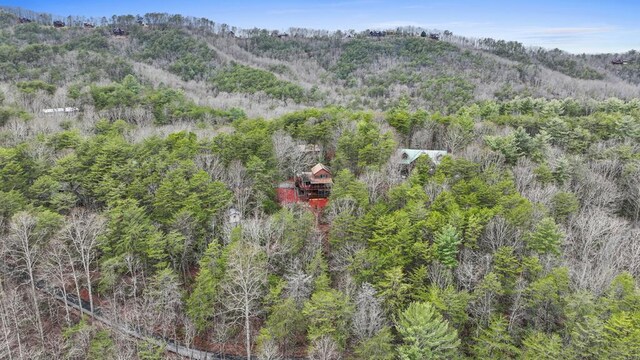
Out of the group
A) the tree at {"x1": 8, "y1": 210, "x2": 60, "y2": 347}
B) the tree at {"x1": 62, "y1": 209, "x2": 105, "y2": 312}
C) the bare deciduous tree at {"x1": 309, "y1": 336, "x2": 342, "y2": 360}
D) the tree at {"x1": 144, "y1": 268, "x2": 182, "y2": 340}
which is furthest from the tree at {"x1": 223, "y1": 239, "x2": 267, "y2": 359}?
the tree at {"x1": 8, "y1": 210, "x2": 60, "y2": 347}

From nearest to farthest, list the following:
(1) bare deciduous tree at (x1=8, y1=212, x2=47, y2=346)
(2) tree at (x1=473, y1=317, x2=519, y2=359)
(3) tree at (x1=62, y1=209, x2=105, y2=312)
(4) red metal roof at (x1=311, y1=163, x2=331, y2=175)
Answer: (2) tree at (x1=473, y1=317, x2=519, y2=359)
(1) bare deciduous tree at (x1=8, y1=212, x2=47, y2=346)
(3) tree at (x1=62, y1=209, x2=105, y2=312)
(4) red metal roof at (x1=311, y1=163, x2=331, y2=175)

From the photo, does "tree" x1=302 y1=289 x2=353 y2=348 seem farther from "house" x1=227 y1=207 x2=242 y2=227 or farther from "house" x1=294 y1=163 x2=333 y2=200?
"house" x1=294 y1=163 x2=333 y2=200

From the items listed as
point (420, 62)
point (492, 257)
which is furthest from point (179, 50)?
point (492, 257)

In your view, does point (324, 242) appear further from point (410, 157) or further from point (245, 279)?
point (410, 157)

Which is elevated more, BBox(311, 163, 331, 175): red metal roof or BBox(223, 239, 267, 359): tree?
BBox(311, 163, 331, 175): red metal roof

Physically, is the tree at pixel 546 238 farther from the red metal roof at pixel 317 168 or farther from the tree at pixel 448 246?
the red metal roof at pixel 317 168

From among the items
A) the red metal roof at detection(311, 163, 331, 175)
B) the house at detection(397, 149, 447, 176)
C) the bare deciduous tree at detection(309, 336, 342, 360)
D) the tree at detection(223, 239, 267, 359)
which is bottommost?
the bare deciduous tree at detection(309, 336, 342, 360)

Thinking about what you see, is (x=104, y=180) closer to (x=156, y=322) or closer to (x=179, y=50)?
(x=156, y=322)
